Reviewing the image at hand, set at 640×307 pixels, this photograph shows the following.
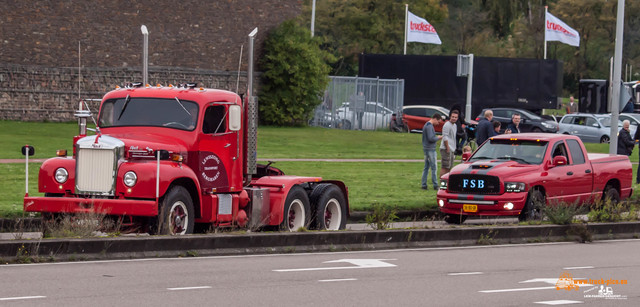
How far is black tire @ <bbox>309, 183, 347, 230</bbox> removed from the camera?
1745 cm

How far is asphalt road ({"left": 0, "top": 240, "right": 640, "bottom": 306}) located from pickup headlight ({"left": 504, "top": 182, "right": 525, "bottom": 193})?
4.25 metres

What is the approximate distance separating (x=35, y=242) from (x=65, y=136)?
953 inches

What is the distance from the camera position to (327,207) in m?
17.8

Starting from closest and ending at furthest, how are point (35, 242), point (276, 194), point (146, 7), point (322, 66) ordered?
point (35, 242) < point (276, 194) < point (146, 7) < point (322, 66)

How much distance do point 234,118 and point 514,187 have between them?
5.80m

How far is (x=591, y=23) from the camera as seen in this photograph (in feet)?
286

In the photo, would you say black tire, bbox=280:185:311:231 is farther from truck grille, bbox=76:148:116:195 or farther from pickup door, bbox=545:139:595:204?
pickup door, bbox=545:139:595:204

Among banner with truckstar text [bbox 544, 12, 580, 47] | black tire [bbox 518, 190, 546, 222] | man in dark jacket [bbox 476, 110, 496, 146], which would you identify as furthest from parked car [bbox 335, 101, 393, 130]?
Result: black tire [bbox 518, 190, 546, 222]

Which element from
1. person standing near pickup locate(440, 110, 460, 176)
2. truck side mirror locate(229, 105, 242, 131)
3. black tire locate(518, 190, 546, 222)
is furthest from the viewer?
person standing near pickup locate(440, 110, 460, 176)

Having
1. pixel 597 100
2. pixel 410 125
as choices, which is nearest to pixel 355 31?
pixel 410 125

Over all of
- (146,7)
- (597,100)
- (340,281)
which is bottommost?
(340,281)

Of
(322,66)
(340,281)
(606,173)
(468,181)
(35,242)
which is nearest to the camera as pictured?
(340,281)

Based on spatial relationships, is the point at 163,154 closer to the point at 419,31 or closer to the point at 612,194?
the point at 612,194

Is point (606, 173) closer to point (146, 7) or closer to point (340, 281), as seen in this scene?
point (340, 281)
